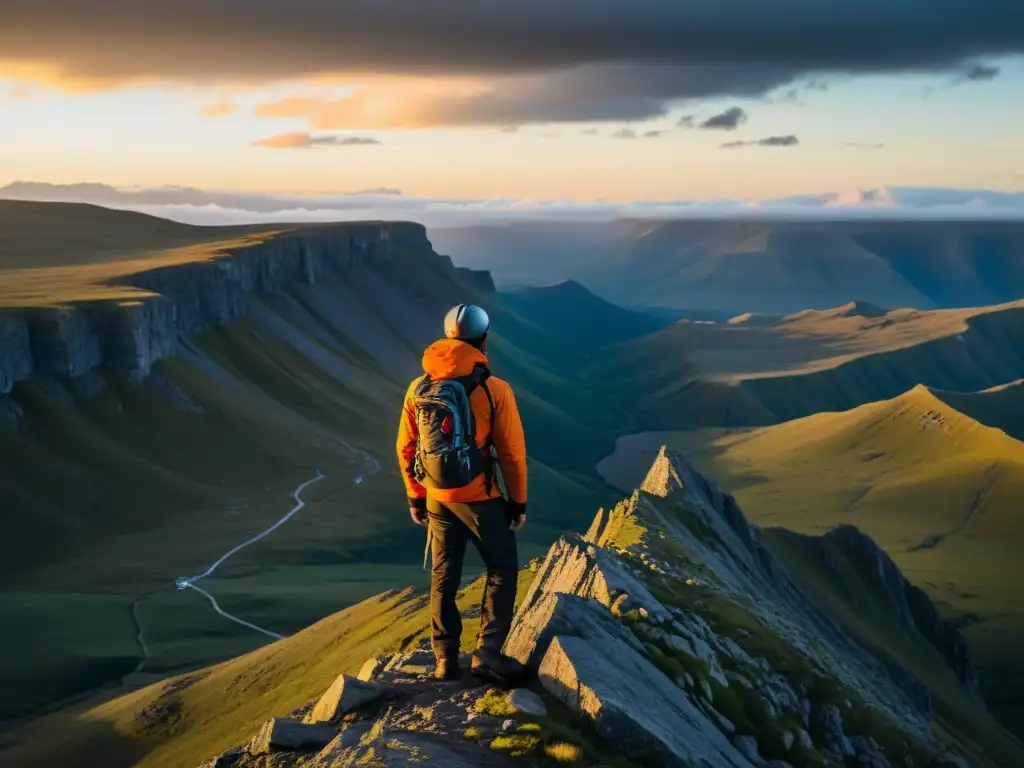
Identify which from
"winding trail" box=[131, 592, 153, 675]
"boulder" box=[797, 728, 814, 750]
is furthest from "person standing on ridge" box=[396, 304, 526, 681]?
"winding trail" box=[131, 592, 153, 675]

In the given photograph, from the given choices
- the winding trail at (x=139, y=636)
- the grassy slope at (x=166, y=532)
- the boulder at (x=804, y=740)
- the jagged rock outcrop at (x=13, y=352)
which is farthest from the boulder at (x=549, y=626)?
the jagged rock outcrop at (x=13, y=352)

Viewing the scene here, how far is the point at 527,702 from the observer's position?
1986cm

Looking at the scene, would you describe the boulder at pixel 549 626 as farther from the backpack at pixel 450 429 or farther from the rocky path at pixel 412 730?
the backpack at pixel 450 429

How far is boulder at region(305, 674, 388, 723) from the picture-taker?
21.3m

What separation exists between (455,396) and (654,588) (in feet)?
54.9

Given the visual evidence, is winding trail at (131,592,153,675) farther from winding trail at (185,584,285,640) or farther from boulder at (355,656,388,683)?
boulder at (355,656,388,683)

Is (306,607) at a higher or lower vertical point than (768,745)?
lower

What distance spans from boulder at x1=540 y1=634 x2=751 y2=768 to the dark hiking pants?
138cm

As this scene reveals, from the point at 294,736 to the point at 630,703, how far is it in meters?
6.91

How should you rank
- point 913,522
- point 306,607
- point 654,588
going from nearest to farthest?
point 654,588, point 306,607, point 913,522

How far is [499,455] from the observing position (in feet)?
68.0

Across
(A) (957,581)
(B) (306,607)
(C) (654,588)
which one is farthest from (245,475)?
(C) (654,588)

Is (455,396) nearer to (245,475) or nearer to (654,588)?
(654,588)

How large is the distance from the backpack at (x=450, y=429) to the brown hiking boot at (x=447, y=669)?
13.8ft
